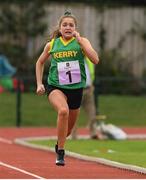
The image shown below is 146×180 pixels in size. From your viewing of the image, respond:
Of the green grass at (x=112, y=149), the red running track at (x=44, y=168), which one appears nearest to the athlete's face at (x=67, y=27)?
the red running track at (x=44, y=168)

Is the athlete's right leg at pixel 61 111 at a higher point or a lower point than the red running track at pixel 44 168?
higher

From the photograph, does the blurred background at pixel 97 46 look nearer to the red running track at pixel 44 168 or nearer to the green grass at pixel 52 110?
the green grass at pixel 52 110

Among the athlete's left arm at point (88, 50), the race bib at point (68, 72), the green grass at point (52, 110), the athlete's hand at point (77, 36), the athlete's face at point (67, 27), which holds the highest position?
the athlete's face at point (67, 27)

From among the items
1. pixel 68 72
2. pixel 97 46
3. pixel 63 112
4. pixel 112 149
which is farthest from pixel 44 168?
pixel 97 46

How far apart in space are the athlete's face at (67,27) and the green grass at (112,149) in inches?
95.4

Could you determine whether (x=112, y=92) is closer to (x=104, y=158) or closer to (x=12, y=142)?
(x=12, y=142)

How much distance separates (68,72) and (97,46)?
2010cm

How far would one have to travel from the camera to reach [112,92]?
95.2 ft

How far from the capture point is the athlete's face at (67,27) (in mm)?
12414

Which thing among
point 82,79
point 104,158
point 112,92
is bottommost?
point 112,92

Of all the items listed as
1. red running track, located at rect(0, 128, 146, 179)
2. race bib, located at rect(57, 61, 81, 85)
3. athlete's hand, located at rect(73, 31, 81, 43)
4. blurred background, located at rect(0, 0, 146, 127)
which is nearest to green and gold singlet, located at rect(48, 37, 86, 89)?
race bib, located at rect(57, 61, 81, 85)

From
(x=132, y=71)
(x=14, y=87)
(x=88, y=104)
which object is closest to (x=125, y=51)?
(x=132, y=71)

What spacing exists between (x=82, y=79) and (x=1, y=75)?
57.6 feet

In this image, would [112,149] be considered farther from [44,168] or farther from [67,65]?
[67,65]
